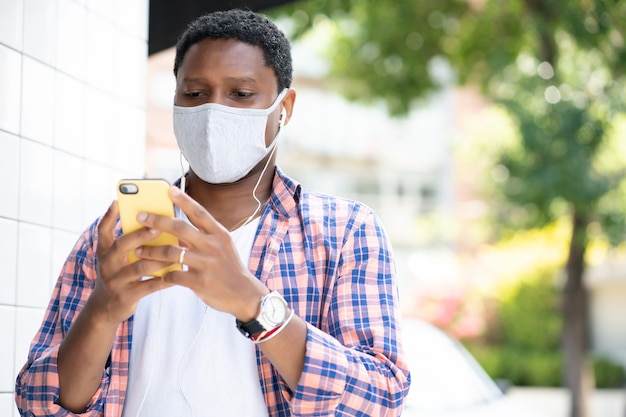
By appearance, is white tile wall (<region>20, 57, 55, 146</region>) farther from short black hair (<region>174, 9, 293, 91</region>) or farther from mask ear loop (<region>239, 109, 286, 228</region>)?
mask ear loop (<region>239, 109, 286, 228</region>)

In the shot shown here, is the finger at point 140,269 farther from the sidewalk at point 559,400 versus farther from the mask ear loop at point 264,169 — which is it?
the sidewalk at point 559,400

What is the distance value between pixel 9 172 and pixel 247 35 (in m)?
1.42

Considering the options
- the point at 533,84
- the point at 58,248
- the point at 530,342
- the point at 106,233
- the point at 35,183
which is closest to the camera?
the point at 106,233

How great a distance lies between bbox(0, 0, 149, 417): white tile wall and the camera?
3176 millimetres

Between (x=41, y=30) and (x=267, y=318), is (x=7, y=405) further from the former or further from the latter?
(x=267, y=318)

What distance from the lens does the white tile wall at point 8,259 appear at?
10.3 ft

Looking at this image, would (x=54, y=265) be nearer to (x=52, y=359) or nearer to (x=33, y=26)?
(x=33, y=26)

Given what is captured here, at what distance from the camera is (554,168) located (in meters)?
10.9

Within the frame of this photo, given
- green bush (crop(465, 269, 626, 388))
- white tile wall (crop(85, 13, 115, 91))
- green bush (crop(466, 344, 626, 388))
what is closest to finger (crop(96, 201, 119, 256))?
white tile wall (crop(85, 13, 115, 91))

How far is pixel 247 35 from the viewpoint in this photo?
2047mm

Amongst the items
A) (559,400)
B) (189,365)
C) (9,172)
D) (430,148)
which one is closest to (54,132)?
(9,172)

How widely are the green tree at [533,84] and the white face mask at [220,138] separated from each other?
8478 millimetres

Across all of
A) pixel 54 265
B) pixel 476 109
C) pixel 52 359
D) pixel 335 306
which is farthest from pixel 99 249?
pixel 476 109

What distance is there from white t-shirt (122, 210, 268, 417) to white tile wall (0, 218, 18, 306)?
1.28 m
